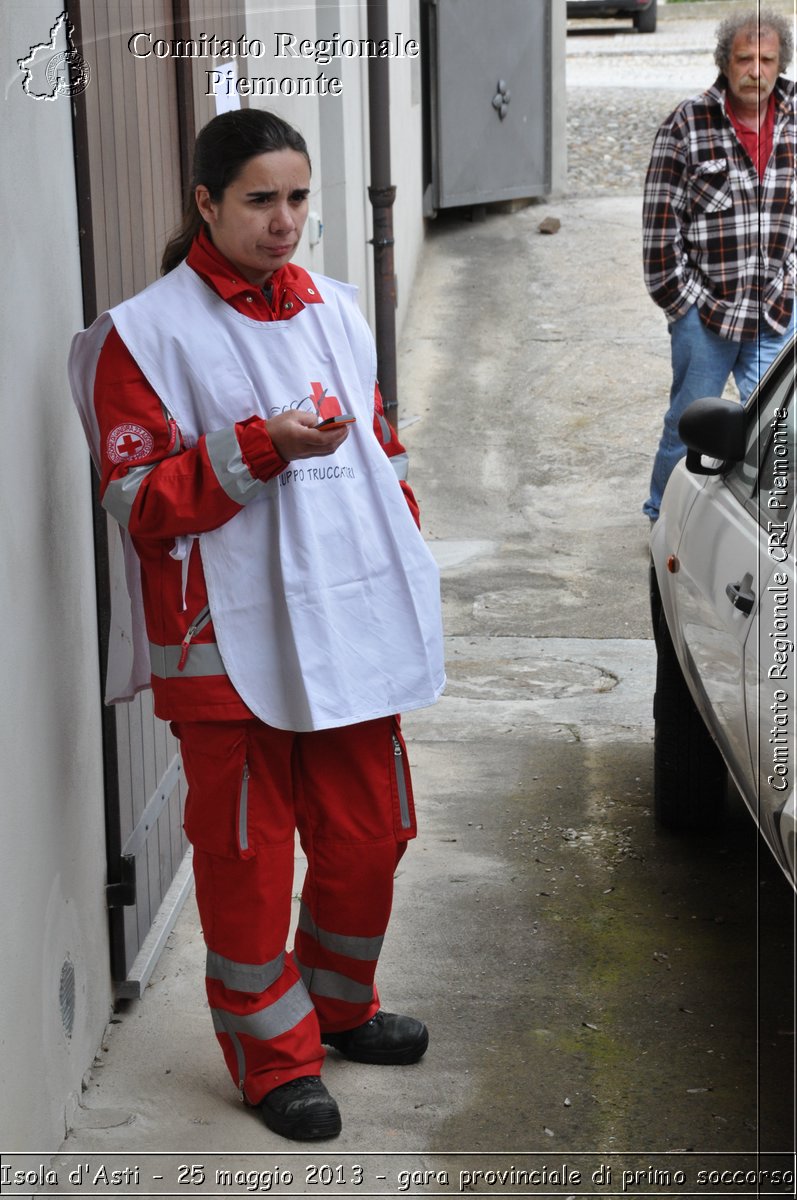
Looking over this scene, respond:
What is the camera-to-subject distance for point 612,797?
16.0 ft

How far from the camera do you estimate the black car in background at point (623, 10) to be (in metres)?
20.8

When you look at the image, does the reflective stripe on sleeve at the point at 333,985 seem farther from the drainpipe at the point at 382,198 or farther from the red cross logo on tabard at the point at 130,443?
the drainpipe at the point at 382,198

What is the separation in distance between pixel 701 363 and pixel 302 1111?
442 centimetres

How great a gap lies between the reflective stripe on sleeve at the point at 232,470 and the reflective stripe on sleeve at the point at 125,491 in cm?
14

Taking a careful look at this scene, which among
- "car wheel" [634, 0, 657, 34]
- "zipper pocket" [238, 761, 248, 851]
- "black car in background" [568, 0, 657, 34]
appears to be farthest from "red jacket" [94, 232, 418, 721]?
"car wheel" [634, 0, 657, 34]

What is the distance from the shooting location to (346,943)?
3.28 metres

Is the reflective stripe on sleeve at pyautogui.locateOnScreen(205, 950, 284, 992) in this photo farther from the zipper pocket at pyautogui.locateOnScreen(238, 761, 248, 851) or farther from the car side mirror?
the car side mirror

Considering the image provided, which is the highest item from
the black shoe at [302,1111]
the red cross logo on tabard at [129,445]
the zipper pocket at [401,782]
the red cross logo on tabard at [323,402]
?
the red cross logo on tabard at [323,402]

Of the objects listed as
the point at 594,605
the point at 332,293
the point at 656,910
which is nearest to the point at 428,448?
the point at 594,605

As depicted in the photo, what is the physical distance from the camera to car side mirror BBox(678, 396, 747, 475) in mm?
3723

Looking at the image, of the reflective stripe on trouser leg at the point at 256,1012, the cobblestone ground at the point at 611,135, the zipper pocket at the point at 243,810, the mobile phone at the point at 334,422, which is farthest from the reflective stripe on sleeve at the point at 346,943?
the cobblestone ground at the point at 611,135

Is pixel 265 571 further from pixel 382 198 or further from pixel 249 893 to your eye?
pixel 382 198

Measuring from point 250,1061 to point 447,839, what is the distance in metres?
1.53

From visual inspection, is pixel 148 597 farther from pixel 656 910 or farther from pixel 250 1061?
pixel 656 910
